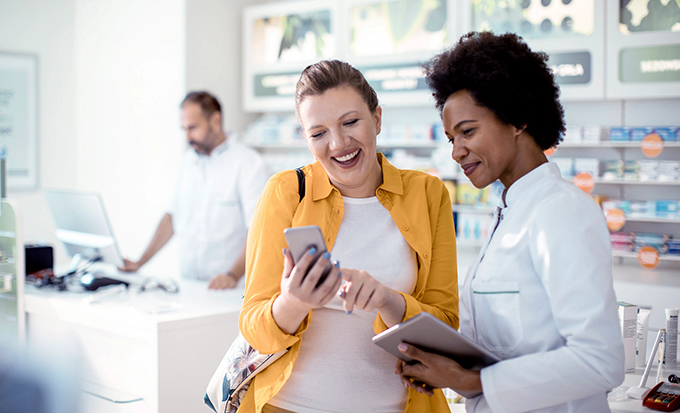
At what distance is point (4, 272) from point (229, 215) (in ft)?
3.94

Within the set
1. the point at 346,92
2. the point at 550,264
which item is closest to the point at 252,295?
the point at 346,92

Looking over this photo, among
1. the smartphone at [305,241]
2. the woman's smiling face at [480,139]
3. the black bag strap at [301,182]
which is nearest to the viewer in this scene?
the smartphone at [305,241]

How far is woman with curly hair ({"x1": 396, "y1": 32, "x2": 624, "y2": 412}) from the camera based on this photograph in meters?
1.03

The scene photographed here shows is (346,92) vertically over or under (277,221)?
over

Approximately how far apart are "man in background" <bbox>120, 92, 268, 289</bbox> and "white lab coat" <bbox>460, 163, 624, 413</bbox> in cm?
208

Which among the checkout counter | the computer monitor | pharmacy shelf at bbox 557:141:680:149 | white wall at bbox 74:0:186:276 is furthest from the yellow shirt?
white wall at bbox 74:0:186:276

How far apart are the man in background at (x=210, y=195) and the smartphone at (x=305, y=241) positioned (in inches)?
82.5

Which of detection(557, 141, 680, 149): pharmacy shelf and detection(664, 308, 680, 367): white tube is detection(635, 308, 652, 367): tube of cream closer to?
detection(664, 308, 680, 367): white tube

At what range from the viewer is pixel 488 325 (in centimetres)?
123

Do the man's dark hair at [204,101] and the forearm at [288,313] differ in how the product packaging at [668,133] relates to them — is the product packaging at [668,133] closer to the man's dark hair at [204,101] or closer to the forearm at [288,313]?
the man's dark hair at [204,101]

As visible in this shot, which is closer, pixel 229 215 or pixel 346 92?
pixel 346 92

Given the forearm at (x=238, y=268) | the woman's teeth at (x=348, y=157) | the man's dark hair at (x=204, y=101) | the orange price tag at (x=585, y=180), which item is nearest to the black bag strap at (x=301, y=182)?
the woman's teeth at (x=348, y=157)

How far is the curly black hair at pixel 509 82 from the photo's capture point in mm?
1235

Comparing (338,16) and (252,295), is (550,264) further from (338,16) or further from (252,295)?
(338,16)
